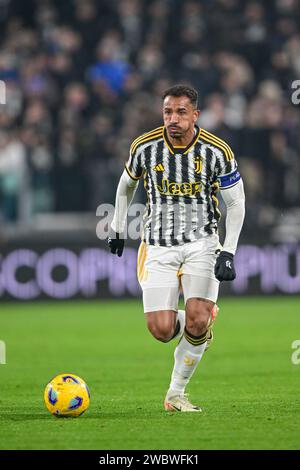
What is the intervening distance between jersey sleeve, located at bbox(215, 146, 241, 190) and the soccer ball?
5.78 ft

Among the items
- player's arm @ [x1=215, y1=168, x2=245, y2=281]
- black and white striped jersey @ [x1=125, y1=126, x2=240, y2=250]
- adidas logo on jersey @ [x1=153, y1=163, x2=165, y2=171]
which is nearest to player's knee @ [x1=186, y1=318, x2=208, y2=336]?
player's arm @ [x1=215, y1=168, x2=245, y2=281]

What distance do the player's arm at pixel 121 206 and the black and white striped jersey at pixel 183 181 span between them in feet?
0.49

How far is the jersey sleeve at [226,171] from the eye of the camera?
7.93 meters

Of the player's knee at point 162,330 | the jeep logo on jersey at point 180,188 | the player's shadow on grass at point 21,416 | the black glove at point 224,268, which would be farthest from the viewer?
the jeep logo on jersey at point 180,188

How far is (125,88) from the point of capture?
60.2 ft

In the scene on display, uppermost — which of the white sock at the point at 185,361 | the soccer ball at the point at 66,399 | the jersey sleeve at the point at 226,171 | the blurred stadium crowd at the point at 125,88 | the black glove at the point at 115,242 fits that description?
the blurred stadium crowd at the point at 125,88

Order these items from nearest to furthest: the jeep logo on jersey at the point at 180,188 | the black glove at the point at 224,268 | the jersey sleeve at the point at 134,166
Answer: the black glove at the point at 224,268 < the jeep logo on jersey at the point at 180,188 < the jersey sleeve at the point at 134,166

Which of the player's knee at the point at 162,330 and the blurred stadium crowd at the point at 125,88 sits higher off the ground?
the blurred stadium crowd at the point at 125,88

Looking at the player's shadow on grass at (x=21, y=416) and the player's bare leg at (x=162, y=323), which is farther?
the player's bare leg at (x=162, y=323)

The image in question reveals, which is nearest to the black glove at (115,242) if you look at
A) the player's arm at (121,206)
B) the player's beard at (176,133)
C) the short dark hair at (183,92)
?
the player's arm at (121,206)

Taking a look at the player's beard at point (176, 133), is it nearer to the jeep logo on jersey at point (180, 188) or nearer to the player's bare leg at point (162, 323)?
the jeep logo on jersey at point (180, 188)

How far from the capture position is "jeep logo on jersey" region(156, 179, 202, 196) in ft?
26.3

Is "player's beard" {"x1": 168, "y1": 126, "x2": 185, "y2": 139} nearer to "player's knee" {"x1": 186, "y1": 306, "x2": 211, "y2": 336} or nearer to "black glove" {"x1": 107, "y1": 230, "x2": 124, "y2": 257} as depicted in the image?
"black glove" {"x1": 107, "y1": 230, "x2": 124, "y2": 257}
